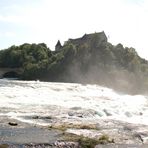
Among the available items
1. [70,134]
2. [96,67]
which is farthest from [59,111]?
[96,67]

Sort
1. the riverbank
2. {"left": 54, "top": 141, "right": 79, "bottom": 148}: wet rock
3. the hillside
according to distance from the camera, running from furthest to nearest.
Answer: the hillside, the riverbank, {"left": 54, "top": 141, "right": 79, "bottom": 148}: wet rock

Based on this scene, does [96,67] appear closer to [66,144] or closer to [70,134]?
[70,134]

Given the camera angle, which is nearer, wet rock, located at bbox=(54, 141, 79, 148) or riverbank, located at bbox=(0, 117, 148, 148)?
wet rock, located at bbox=(54, 141, 79, 148)

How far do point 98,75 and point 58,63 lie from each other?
11.1 m

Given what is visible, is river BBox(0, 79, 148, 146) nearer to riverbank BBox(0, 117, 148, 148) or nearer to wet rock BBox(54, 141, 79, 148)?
riverbank BBox(0, 117, 148, 148)

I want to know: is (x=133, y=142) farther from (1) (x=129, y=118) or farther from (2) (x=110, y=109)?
(2) (x=110, y=109)

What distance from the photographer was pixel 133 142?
27.1 m

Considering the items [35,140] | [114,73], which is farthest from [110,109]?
[114,73]

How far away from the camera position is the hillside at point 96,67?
88656mm

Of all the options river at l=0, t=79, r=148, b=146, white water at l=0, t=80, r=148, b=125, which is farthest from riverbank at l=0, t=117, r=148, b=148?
white water at l=0, t=80, r=148, b=125

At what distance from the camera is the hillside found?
8866cm

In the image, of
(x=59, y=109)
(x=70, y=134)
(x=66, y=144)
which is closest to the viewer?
(x=66, y=144)

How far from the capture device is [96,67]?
305 feet

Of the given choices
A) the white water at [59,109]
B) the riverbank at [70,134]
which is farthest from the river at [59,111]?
the riverbank at [70,134]
